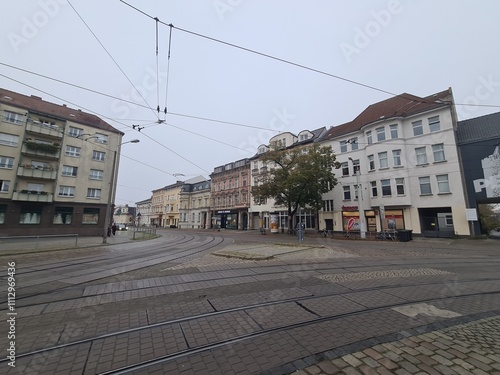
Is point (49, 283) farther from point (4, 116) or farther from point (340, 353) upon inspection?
point (4, 116)

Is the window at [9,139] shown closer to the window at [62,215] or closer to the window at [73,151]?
the window at [73,151]

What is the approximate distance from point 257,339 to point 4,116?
3789 cm

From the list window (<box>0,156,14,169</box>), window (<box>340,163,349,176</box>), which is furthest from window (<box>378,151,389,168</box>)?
window (<box>0,156,14,169</box>)

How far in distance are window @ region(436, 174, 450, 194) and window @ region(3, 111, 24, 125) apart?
154ft

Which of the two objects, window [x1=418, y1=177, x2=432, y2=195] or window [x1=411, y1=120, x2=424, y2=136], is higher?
window [x1=411, y1=120, x2=424, y2=136]

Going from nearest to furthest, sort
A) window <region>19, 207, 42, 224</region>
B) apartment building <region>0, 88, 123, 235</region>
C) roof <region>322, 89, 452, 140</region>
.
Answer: roof <region>322, 89, 452, 140</region>, apartment building <region>0, 88, 123, 235</region>, window <region>19, 207, 42, 224</region>

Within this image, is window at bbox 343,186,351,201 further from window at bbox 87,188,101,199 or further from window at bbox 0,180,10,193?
window at bbox 0,180,10,193

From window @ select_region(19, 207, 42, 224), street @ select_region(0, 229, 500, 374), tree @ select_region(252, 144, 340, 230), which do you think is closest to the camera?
street @ select_region(0, 229, 500, 374)

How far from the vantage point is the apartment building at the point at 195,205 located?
57594mm

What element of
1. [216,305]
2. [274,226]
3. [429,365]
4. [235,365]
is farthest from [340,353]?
[274,226]

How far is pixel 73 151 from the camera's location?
31.0 meters

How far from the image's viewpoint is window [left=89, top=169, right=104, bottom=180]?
31859 millimetres

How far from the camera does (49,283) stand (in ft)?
23.5

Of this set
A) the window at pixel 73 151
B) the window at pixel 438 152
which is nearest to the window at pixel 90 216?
the window at pixel 73 151
